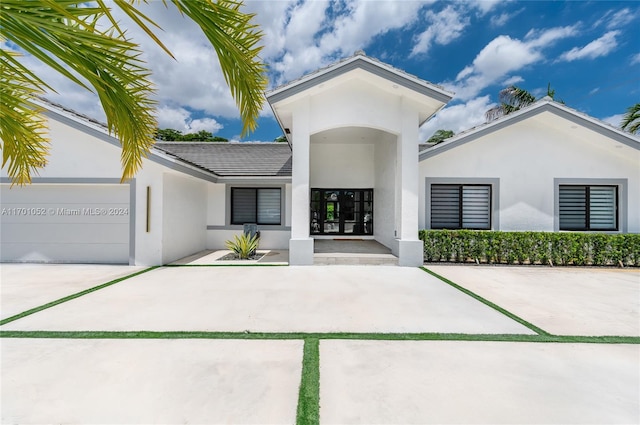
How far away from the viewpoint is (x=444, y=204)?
30.8ft

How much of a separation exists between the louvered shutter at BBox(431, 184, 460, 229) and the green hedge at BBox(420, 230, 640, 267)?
38.2 inches

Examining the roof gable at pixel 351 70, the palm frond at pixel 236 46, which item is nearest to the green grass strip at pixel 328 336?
the palm frond at pixel 236 46

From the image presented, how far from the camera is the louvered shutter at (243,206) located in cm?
1129

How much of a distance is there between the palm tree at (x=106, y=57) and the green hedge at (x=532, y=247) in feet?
24.5

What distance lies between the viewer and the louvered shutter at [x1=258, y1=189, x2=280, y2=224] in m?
11.3

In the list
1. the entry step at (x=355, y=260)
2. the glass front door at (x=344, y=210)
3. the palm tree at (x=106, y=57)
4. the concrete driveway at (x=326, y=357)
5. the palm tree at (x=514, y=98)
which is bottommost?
the concrete driveway at (x=326, y=357)

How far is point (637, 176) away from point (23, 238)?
21.1 metres

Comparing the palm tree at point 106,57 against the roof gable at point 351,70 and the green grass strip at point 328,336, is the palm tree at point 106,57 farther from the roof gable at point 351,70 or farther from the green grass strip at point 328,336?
the roof gable at point 351,70

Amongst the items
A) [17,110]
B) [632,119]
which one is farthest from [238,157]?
Result: [632,119]

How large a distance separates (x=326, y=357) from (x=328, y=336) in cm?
50

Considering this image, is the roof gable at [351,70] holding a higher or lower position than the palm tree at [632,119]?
lower

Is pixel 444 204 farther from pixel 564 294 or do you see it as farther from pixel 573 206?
pixel 573 206

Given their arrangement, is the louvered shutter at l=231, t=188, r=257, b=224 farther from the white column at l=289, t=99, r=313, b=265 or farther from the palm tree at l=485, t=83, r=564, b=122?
the palm tree at l=485, t=83, r=564, b=122

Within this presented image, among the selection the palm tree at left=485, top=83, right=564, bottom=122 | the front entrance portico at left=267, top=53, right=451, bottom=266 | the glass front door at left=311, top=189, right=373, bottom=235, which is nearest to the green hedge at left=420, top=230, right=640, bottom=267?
the front entrance portico at left=267, top=53, right=451, bottom=266
